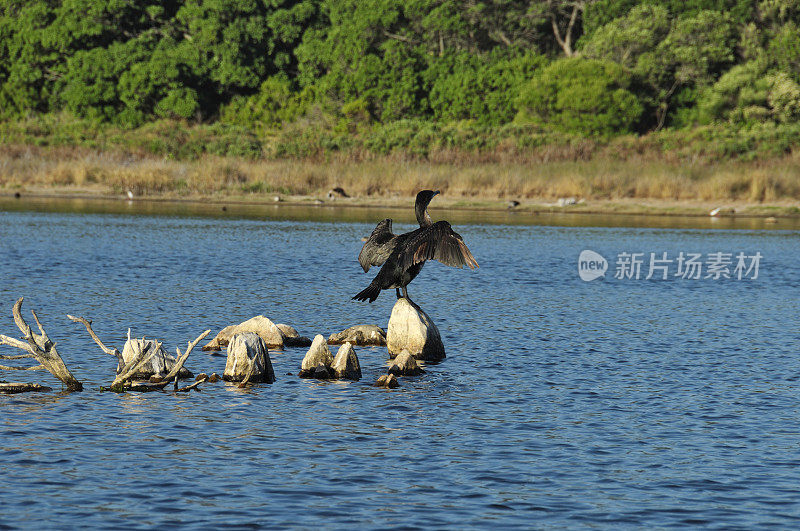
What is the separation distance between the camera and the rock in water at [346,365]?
1355 centimetres

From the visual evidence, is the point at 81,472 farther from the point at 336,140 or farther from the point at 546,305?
the point at 336,140

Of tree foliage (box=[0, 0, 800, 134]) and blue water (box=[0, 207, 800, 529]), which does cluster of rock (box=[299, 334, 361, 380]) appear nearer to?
blue water (box=[0, 207, 800, 529])

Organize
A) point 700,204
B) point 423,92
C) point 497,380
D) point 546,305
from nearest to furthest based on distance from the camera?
point 497,380
point 546,305
point 700,204
point 423,92

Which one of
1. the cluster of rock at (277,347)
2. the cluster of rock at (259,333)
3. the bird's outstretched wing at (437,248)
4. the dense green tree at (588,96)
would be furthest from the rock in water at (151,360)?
the dense green tree at (588,96)

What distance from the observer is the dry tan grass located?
47.0m

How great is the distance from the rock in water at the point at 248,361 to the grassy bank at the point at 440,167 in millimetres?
33646

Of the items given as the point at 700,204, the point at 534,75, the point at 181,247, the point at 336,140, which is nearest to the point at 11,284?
the point at 181,247

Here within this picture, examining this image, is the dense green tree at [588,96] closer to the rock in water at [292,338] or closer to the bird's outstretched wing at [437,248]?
the rock in water at [292,338]

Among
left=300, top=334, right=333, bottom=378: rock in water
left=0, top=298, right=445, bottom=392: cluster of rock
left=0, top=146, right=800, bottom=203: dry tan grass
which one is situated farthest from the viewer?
left=0, top=146, right=800, bottom=203: dry tan grass

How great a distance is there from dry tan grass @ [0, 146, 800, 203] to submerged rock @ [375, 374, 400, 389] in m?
34.8

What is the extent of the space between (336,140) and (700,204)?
2358 centimetres

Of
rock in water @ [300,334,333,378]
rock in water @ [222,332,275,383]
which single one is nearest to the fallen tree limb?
rock in water @ [222,332,275,383]

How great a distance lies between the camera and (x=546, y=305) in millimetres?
21031

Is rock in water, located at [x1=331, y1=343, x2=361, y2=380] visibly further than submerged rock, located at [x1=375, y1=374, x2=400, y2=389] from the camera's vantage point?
Yes
